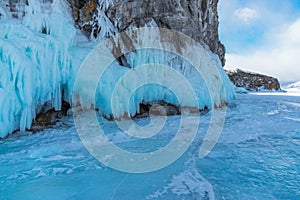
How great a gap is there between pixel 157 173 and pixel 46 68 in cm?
470

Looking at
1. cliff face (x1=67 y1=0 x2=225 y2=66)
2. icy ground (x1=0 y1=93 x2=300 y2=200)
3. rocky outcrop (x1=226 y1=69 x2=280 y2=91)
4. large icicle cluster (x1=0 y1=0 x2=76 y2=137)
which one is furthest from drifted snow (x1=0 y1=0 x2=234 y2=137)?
rocky outcrop (x1=226 y1=69 x2=280 y2=91)

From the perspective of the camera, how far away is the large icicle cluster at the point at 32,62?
4.71 m

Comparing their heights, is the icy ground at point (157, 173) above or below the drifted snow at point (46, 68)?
below

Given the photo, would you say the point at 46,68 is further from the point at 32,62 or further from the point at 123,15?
the point at 123,15

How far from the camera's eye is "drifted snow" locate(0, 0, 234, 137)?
4.74m

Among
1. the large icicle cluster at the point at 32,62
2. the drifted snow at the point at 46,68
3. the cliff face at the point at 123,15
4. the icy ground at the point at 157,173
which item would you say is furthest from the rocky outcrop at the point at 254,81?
the icy ground at the point at 157,173

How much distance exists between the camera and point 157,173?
2.99 meters

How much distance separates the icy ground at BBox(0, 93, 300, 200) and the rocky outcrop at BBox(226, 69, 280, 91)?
4112 centimetres

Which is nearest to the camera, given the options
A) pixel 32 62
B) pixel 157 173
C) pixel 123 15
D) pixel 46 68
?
pixel 157 173

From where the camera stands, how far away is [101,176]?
2889 millimetres

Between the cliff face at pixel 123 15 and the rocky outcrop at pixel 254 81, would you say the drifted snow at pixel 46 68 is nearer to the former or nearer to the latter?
the cliff face at pixel 123 15

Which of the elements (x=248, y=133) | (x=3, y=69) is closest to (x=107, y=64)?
(x=3, y=69)

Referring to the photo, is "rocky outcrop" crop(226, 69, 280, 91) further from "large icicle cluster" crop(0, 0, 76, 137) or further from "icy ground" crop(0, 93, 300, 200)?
"icy ground" crop(0, 93, 300, 200)

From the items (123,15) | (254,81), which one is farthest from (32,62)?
(254,81)
